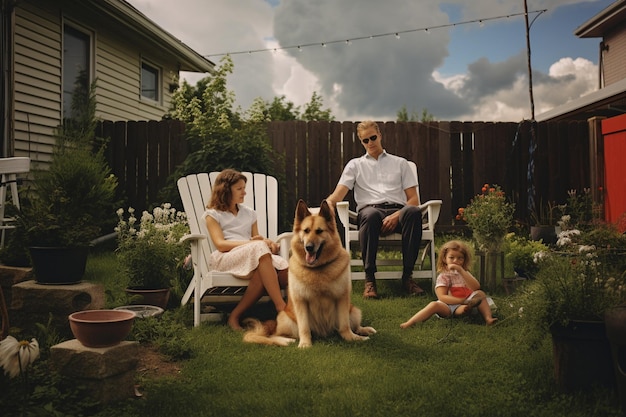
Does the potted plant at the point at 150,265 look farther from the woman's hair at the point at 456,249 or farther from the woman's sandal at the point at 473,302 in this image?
the woman's sandal at the point at 473,302

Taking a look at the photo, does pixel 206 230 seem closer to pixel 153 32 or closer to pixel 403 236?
pixel 403 236

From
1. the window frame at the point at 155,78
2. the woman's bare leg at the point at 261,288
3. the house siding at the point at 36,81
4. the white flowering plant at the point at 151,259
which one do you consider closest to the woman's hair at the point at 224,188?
the white flowering plant at the point at 151,259

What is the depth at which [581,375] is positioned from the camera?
2289 mm

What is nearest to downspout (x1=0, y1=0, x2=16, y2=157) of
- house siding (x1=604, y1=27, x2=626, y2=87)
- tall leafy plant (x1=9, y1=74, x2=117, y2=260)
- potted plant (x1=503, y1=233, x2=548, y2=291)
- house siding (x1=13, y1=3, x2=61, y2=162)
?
house siding (x1=13, y1=3, x2=61, y2=162)

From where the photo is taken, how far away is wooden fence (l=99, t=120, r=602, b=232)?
26.0ft

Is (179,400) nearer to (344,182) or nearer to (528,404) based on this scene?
(528,404)

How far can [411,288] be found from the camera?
4.74m

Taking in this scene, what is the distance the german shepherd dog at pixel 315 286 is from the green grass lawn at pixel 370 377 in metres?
0.11

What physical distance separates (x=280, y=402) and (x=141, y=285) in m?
2.16

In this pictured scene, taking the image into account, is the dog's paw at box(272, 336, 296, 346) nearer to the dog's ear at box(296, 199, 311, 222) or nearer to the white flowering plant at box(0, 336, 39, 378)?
the dog's ear at box(296, 199, 311, 222)

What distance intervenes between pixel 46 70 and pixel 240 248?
5436 millimetres

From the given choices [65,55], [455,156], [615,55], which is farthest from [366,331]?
[615,55]

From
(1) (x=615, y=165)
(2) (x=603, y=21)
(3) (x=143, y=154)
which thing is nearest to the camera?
(1) (x=615, y=165)

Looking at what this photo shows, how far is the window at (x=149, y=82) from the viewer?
35.9 ft
